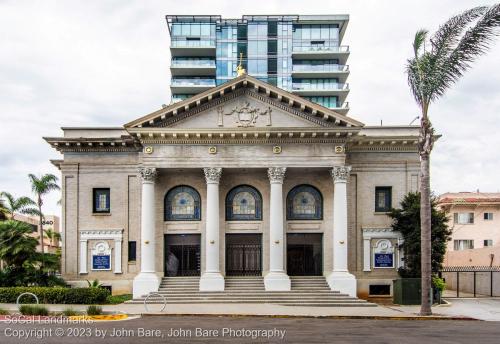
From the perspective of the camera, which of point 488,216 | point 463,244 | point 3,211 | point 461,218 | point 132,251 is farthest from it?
point 463,244

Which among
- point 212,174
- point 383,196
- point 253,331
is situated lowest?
point 253,331

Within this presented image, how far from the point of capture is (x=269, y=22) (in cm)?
8894

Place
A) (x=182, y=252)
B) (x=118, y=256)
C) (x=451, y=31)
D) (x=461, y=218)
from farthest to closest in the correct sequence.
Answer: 1. (x=461, y=218)
2. (x=118, y=256)
3. (x=182, y=252)
4. (x=451, y=31)

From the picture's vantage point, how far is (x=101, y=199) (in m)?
39.7

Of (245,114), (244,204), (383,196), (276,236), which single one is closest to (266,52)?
(383,196)

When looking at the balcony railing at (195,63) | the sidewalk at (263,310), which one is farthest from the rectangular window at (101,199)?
the balcony railing at (195,63)

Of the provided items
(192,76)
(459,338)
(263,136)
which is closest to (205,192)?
(263,136)

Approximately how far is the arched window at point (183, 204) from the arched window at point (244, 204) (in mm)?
1954

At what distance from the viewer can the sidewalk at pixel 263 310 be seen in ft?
91.6

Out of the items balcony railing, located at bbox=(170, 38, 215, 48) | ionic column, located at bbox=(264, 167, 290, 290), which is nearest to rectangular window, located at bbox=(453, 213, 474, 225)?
ionic column, located at bbox=(264, 167, 290, 290)

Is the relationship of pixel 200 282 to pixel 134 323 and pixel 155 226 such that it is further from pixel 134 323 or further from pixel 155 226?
pixel 134 323

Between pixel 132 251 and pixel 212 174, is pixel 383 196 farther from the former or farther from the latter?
pixel 132 251

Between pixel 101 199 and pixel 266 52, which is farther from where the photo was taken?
pixel 266 52

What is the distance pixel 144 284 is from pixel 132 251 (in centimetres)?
417
